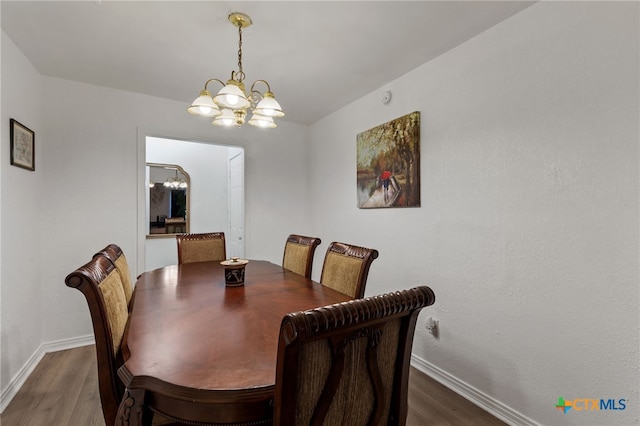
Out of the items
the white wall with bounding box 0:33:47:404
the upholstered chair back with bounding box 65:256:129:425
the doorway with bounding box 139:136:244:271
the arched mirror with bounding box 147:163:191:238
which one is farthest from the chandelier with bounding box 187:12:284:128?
the arched mirror with bounding box 147:163:191:238

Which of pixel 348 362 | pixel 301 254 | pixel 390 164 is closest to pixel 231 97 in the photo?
pixel 301 254

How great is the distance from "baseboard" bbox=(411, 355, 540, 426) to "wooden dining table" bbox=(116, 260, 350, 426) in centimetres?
123

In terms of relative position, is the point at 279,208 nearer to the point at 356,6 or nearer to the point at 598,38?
the point at 356,6

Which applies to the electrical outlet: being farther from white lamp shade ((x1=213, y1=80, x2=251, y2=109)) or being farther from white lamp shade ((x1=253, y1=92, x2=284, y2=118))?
white lamp shade ((x1=213, y1=80, x2=251, y2=109))

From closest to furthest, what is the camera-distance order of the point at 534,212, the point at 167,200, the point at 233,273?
the point at 534,212
the point at 233,273
the point at 167,200

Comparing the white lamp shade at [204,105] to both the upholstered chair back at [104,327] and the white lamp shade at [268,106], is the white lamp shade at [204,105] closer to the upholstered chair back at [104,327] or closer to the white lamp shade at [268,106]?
the white lamp shade at [268,106]

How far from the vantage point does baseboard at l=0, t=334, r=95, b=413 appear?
189cm

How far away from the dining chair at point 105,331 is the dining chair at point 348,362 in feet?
2.31

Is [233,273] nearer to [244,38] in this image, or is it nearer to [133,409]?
[133,409]

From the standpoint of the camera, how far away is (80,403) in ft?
6.23

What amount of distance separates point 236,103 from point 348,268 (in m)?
1.16

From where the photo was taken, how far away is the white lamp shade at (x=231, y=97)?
5.09 feet

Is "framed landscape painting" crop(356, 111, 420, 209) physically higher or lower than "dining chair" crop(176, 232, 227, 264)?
higher

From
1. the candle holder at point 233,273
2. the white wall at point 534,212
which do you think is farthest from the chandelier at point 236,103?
the white wall at point 534,212
